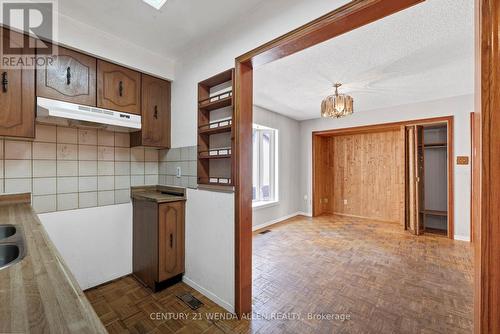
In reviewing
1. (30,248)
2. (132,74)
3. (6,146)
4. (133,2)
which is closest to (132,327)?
(30,248)

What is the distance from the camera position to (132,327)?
1.59 metres

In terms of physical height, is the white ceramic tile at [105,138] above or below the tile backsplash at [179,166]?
above

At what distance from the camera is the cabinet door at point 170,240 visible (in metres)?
2.02

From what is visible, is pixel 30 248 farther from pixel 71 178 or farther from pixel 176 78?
pixel 176 78

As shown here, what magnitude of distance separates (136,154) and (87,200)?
0.66 m

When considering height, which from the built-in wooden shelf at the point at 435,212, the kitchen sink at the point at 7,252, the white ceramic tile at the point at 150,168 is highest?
the white ceramic tile at the point at 150,168

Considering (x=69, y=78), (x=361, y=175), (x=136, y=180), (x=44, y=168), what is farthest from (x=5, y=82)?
(x=361, y=175)

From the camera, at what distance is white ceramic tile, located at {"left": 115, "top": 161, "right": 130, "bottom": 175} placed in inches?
90.7

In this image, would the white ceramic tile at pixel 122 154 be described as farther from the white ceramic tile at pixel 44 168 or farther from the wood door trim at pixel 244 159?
the wood door trim at pixel 244 159

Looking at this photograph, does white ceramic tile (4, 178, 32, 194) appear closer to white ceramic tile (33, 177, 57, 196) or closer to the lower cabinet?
white ceramic tile (33, 177, 57, 196)

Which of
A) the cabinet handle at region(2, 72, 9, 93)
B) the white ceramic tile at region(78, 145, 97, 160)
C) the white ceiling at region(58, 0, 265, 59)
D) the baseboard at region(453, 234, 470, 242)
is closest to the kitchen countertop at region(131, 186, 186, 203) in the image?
the white ceramic tile at region(78, 145, 97, 160)

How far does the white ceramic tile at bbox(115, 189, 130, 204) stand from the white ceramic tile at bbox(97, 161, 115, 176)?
22 cm
